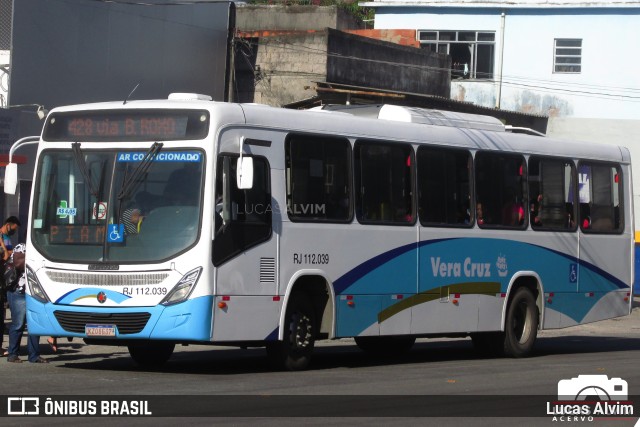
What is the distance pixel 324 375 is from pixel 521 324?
Result: 5186 mm

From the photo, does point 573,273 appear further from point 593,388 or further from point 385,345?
point 593,388

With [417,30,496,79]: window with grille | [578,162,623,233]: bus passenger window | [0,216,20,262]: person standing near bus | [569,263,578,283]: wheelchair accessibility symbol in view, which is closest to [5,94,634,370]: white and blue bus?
[569,263,578,283]: wheelchair accessibility symbol

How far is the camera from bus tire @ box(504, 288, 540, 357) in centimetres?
1856

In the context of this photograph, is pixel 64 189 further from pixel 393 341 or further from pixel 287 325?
pixel 393 341

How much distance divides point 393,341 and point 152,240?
5.92 metres

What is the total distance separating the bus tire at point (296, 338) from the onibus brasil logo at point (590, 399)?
2994 mm

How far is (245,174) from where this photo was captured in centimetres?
1360

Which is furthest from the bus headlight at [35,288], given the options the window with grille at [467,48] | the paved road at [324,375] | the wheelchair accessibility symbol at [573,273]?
the window with grille at [467,48]

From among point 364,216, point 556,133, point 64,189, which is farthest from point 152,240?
point 556,133

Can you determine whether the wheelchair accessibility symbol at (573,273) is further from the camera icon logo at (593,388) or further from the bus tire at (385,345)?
the camera icon logo at (593,388)

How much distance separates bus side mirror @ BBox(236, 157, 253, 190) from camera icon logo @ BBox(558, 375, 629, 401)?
13.0ft

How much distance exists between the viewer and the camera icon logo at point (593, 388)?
13.2m

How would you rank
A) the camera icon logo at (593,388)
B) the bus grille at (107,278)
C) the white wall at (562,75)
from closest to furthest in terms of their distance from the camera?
the camera icon logo at (593,388) → the bus grille at (107,278) → the white wall at (562,75)

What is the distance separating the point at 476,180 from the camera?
17.9 metres
